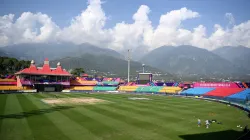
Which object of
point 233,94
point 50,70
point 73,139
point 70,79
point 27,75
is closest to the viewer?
point 73,139

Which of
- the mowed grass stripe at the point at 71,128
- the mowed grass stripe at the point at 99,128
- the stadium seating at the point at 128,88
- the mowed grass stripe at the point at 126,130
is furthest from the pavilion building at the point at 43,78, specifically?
the mowed grass stripe at the point at 126,130

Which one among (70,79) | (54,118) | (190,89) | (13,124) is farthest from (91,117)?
(70,79)

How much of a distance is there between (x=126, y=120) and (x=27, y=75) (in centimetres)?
7814

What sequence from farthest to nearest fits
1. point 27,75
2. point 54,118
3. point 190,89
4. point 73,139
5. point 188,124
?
point 27,75 < point 190,89 < point 54,118 < point 188,124 < point 73,139

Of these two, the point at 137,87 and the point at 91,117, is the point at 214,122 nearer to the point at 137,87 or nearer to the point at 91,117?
the point at 91,117

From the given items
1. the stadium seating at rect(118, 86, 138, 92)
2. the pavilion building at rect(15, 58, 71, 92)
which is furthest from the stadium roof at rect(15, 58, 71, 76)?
the stadium seating at rect(118, 86, 138, 92)

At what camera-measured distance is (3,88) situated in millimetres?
89125

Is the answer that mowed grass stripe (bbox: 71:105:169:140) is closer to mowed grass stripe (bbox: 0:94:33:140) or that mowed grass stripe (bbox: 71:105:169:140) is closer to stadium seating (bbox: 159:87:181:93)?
mowed grass stripe (bbox: 0:94:33:140)

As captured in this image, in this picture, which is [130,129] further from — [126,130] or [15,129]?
[15,129]

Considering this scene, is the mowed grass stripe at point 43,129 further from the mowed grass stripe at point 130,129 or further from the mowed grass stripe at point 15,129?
the mowed grass stripe at point 130,129

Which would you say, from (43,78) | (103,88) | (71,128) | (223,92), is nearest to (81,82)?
(103,88)

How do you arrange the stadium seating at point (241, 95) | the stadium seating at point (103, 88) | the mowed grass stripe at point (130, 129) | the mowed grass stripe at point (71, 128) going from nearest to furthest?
the mowed grass stripe at point (71, 128)
the mowed grass stripe at point (130, 129)
the stadium seating at point (241, 95)
the stadium seating at point (103, 88)

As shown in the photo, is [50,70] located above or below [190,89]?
above

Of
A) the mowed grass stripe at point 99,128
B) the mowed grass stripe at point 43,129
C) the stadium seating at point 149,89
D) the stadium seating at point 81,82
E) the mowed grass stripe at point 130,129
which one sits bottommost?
the mowed grass stripe at point 130,129
